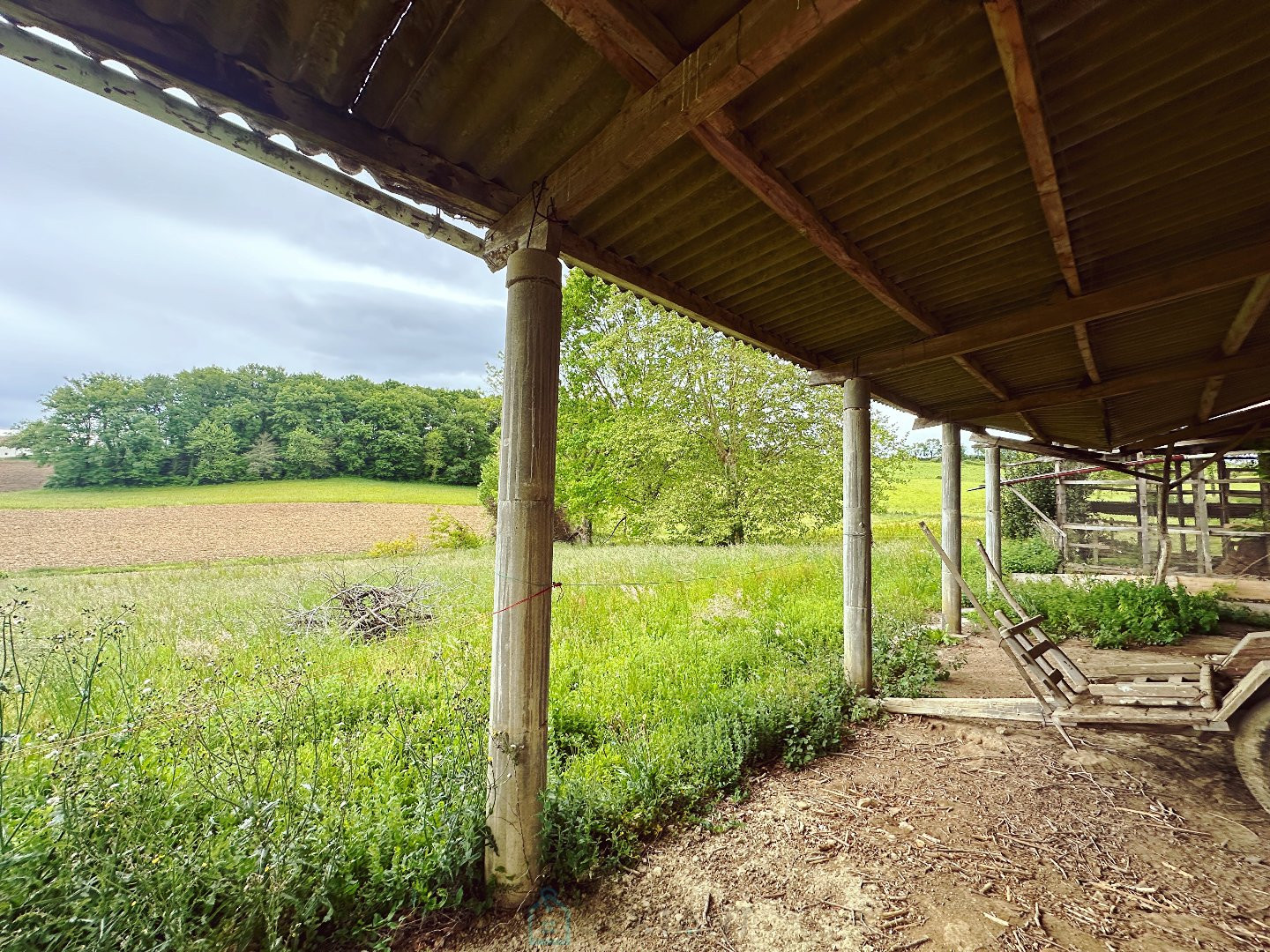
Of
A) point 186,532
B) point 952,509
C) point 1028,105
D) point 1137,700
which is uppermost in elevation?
point 1028,105

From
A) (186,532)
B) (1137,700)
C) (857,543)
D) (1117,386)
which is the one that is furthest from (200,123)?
(186,532)

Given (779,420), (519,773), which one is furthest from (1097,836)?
(779,420)

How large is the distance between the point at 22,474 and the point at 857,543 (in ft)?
41.0

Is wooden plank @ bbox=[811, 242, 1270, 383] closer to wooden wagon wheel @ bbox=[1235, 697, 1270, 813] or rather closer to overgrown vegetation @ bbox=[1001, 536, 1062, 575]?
wooden wagon wheel @ bbox=[1235, 697, 1270, 813]

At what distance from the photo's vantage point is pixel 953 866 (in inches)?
104

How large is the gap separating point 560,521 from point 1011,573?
557 inches

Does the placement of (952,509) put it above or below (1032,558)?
above

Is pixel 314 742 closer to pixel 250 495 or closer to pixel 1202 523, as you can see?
pixel 250 495

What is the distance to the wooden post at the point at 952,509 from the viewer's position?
743 cm

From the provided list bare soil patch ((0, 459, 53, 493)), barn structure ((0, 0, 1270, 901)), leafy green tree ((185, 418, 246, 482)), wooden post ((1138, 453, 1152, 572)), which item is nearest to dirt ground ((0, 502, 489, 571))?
bare soil patch ((0, 459, 53, 493))

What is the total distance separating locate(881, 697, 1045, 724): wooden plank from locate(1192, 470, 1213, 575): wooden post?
33.9 ft

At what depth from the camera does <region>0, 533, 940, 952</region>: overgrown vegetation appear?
1799mm

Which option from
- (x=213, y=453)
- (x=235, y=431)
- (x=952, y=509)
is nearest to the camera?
(x=952, y=509)

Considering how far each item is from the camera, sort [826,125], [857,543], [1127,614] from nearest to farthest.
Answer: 1. [826,125]
2. [857,543]
3. [1127,614]
